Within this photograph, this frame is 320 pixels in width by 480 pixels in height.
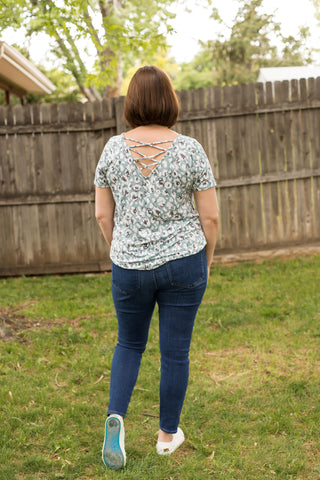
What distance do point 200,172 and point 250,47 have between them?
67.0 ft

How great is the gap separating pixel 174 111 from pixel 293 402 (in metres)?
1.93

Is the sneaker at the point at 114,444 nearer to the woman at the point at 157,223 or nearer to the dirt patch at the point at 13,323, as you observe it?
the woman at the point at 157,223

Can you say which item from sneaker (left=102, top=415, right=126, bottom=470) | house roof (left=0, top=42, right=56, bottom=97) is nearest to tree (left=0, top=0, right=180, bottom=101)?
house roof (left=0, top=42, right=56, bottom=97)

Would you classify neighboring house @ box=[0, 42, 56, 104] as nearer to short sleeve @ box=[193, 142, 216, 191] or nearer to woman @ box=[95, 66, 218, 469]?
woman @ box=[95, 66, 218, 469]

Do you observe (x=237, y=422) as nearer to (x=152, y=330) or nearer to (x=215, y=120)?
(x=152, y=330)

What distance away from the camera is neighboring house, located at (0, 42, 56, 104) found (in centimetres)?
955

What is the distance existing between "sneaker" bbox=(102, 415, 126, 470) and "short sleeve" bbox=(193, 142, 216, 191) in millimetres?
1152

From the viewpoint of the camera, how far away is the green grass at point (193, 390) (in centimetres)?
268

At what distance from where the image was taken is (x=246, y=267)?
6922mm

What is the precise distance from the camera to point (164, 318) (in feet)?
8.34

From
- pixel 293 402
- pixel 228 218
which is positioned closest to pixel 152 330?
pixel 293 402

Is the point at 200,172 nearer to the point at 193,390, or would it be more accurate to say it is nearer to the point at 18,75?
Result: the point at 193,390

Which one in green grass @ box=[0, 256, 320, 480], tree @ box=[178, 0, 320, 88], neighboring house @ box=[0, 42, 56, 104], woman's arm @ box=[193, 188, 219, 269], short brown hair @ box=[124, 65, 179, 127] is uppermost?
tree @ box=[178, 0, 320, 88]

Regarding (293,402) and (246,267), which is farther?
(246,267)
